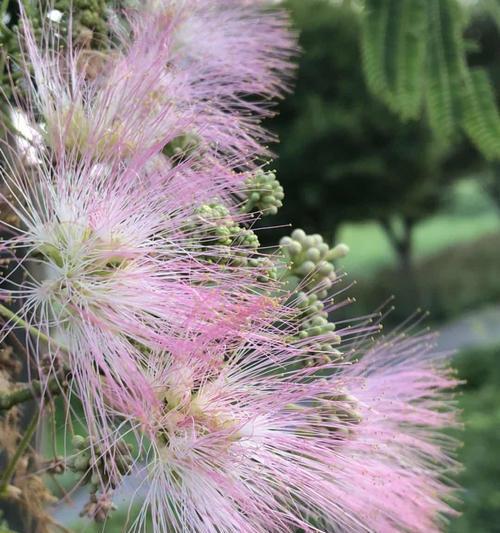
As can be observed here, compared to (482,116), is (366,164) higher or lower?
lower

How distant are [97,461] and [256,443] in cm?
25

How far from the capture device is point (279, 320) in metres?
1.14

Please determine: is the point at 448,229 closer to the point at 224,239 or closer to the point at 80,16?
the point at 80,16

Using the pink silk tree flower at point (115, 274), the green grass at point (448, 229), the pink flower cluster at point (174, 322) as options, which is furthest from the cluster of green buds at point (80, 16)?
the green grass at point (448, 229)

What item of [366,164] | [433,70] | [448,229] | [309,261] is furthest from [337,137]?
[448,229]

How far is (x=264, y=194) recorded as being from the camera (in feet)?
4.27

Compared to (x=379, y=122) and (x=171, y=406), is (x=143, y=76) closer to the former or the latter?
(x=171, y=406)

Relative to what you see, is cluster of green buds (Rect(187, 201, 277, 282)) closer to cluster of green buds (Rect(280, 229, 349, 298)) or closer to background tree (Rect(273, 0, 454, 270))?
cluster of green buds (Rect(280, 229, 349, 298))

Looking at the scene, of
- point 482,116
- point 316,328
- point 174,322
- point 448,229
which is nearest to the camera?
point 174,322

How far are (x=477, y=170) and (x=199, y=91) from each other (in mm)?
13175

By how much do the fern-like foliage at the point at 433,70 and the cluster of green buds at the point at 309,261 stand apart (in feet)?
4.65

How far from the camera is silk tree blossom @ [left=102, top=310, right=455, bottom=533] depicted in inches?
44.6

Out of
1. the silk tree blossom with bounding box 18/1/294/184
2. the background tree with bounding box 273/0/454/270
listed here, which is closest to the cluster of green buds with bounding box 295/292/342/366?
the silk tree blossom with bounding box 18/1/294/184

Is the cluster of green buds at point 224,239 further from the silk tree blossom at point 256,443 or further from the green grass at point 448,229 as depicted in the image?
the green grass at point 448,229
